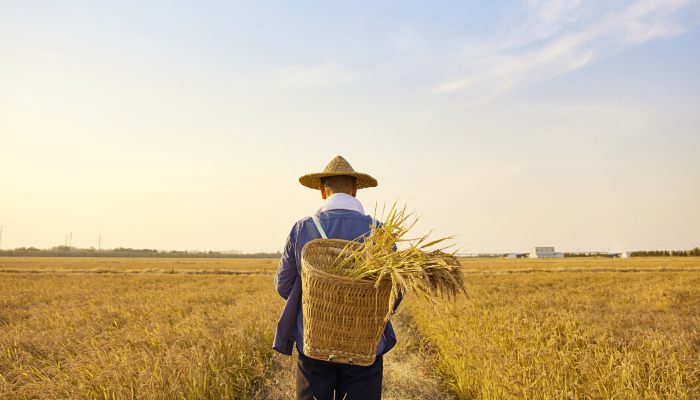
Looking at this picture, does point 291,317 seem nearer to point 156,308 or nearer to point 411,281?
point 411,281

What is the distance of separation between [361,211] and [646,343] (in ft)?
13.1

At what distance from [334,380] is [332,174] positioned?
140 cm

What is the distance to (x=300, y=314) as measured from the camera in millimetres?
3121

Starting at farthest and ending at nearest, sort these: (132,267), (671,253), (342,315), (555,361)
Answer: (671,253)
(132,267)
(555,361)
(342,315)

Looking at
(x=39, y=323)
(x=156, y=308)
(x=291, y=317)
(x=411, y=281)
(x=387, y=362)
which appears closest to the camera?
(x=411, y=281)

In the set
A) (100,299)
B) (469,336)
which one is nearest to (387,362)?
(469,336)

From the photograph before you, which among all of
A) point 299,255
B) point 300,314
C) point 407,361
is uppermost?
point 299,255

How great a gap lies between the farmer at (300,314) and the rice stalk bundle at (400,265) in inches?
10.1

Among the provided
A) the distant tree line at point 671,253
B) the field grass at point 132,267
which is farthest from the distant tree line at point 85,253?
the distant tree line at point 671,253

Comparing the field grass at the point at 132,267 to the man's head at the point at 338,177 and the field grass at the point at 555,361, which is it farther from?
the man's head at the point at 338,177

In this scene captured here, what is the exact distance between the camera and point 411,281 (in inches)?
96.8

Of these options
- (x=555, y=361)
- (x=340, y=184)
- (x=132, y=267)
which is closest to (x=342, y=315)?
(x=340, y=184)

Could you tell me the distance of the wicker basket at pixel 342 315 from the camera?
253 cm

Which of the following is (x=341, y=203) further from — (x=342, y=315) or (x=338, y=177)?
(x=342, y=315)
